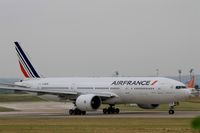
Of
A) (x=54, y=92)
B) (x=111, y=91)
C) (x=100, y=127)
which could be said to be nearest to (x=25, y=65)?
(x=54, y=92)

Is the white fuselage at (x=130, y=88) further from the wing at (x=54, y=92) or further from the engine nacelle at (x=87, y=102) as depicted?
the engine nacelle at (x=87, y=102)

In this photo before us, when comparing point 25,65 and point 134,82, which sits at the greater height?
point 25,65

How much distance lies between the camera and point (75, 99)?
154ft

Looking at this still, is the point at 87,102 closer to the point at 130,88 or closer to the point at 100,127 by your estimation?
the point at 130,88

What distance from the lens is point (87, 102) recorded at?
42.9 metres

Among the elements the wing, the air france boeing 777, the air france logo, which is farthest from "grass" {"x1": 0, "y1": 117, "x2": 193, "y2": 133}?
the wing

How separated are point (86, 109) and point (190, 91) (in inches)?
376

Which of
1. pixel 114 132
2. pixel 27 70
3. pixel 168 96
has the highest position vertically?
pixel 27 70

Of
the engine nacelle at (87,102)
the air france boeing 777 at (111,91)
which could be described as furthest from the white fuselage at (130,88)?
the engine nacelle at (87,102)

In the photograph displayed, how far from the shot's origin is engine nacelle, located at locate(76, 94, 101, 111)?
42.9 meters

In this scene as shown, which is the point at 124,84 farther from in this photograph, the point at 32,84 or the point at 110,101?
the point at 32,84

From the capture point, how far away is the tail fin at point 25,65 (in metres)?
52.4

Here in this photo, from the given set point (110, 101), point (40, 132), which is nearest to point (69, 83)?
point (110, 101)

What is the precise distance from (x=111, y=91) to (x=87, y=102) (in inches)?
144
